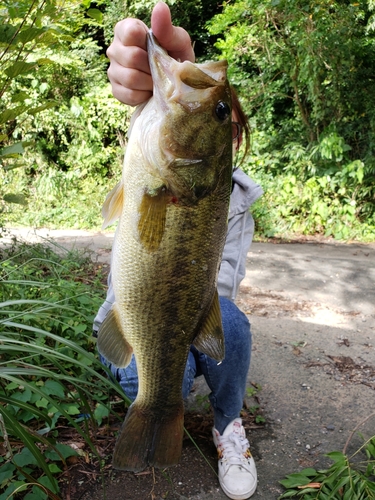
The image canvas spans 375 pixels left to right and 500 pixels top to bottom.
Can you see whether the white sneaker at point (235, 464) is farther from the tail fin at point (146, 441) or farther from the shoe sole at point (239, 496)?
the tail fin at point (146, 441)

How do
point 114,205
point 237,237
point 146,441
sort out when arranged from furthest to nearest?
point 237,237 → point 146,441 → point 114,205

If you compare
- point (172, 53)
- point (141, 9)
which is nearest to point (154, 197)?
point (172, 53)

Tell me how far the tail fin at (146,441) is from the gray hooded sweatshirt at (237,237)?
3.06ft

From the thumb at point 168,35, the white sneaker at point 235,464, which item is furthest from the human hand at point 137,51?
the white sneaker at point 235,464

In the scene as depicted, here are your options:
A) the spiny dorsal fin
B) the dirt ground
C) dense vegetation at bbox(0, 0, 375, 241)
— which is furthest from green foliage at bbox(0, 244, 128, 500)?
dense vegetation at bbox(0, 0, 375, 241)

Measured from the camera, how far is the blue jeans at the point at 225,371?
2291 millimetres

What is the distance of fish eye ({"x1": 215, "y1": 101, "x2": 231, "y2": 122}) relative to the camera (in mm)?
1465

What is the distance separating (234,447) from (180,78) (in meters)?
1.83

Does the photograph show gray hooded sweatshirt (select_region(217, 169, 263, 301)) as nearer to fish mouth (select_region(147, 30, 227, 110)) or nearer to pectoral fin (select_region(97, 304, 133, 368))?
pectoral fin (select_region(97, 304, 133, 368))

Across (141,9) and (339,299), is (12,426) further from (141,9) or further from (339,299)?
(141,9)

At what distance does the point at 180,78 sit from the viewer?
1.40 m

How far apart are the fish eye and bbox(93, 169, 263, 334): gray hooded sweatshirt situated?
3.53 feet

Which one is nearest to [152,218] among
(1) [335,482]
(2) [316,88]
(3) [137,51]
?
(3) [137,51]

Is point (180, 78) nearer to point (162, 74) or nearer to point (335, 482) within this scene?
point (162, 74)
